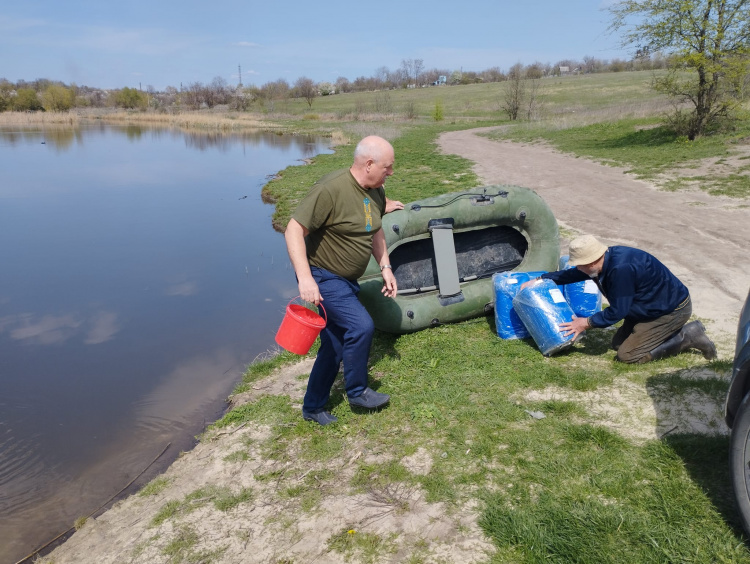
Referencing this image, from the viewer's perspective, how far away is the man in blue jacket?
4.02 m

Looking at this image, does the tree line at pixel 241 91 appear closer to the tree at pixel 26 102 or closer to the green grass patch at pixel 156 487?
the tree at pixel 26 102

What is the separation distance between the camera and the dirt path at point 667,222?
5.82m

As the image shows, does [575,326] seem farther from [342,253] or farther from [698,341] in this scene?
[342,253]

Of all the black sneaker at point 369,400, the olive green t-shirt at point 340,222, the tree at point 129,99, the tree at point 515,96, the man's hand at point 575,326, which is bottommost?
the black sneaker at point 369,400

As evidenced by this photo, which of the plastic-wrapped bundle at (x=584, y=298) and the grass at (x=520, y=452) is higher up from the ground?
the plastic-wrapped bundle at (x=584, y=298)

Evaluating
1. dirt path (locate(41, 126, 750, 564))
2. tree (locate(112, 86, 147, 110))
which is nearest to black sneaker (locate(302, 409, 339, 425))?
dirt path (locate(41, 126, 750, 564))

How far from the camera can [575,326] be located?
4316 millimetres

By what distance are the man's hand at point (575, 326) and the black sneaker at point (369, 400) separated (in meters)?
1.52

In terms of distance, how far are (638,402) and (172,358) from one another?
492 cm

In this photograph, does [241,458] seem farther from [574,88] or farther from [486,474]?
[574,88]

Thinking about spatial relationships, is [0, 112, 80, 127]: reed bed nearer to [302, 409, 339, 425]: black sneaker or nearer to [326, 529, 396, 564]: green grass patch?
[302, 409, 339, 425]: black sneaker

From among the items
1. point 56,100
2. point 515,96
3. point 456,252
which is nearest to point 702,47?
point 456,252

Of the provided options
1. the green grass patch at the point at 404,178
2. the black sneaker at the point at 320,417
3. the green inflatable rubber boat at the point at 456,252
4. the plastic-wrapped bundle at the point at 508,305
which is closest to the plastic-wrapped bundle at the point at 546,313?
the plastic-wrapped bundle at the point at 508,305

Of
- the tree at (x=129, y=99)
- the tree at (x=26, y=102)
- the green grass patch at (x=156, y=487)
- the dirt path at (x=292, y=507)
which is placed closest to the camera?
the dirt path at (x=292, y=507)
